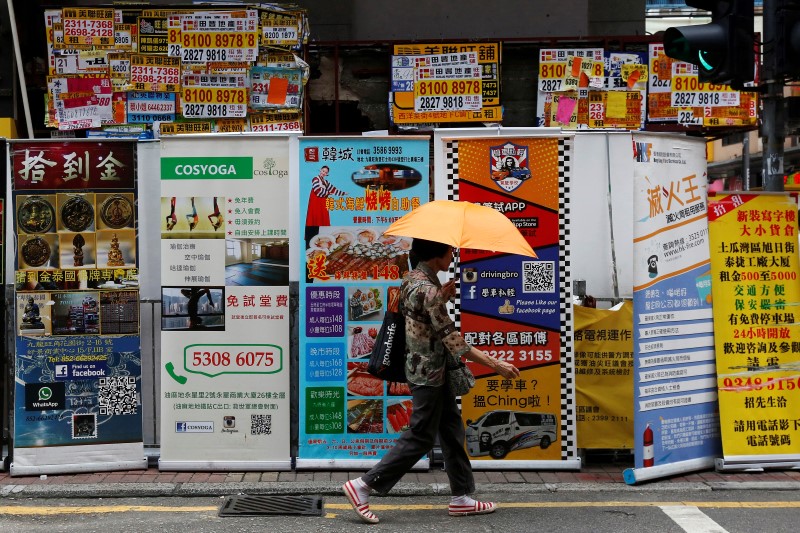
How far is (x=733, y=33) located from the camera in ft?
20.1

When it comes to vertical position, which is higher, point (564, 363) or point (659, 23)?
point (659, 23)

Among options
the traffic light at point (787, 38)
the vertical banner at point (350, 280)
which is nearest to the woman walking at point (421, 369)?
the vertical banner at point (350, 280)

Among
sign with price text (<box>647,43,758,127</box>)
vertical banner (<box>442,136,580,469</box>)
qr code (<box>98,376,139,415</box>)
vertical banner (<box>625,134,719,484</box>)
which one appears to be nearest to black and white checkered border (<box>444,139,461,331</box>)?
vertical banner (<box>442,136,580,469</box>)

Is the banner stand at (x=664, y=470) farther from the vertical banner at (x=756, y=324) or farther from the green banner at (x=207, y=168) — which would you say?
the green banner at (x=207, y=168)

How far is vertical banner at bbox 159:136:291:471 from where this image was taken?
250 inches

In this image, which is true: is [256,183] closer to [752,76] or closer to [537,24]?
[752,76]

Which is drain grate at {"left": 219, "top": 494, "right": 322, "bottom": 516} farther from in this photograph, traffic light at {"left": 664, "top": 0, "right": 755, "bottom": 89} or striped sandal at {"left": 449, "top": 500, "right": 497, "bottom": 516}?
traffic light at {"left": 664, "top": 0, "right": 755, "bottom": 89}

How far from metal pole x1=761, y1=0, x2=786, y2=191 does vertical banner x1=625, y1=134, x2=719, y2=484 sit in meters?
0.56

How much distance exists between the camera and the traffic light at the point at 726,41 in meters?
6.12

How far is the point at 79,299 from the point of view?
6398mm

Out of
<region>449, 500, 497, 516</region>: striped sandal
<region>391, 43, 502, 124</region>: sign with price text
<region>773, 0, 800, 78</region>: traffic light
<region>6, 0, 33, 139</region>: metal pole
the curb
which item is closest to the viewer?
<region>449, 500, 497, 516</region>: striped sandal

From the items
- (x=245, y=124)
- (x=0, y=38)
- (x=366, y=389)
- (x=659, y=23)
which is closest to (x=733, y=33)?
(x=366, y=389)

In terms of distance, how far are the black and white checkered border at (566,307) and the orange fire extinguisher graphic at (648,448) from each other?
542 millimetres

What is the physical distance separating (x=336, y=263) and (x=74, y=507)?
245 cm
